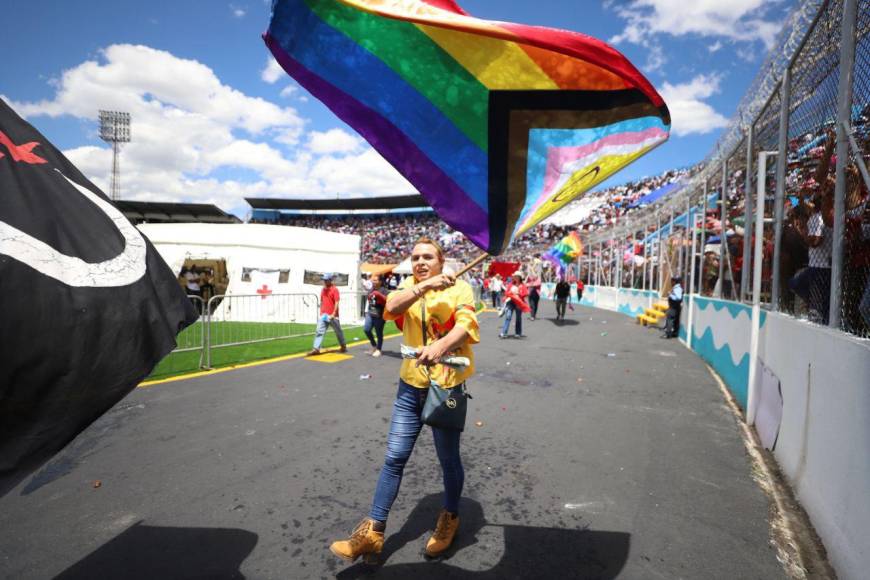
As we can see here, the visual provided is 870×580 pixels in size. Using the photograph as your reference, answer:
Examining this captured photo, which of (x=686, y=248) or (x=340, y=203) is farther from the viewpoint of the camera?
(x=340, y=203)

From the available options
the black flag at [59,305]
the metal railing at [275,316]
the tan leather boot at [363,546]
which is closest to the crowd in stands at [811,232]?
the tan leather boot at [363,546]

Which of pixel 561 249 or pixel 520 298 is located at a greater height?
pixel 561 249

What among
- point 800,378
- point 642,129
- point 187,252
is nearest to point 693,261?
point 800,378

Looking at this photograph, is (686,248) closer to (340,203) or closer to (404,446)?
(404,446)

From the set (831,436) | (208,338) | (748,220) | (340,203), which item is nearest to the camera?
(831,436)

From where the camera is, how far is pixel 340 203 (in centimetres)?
5928

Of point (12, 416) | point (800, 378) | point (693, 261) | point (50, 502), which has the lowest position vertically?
point (50, 502)

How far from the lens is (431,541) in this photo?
272cm

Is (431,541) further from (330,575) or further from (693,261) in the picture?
(693,261)

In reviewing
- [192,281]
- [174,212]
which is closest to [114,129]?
[174,212]

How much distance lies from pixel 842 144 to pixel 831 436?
6.30ft

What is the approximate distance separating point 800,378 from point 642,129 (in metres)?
2.64

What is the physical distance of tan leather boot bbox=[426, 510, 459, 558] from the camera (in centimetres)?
269

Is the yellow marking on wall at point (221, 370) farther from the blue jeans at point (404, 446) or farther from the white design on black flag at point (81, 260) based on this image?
the white design on black flag at point (81, 260)
